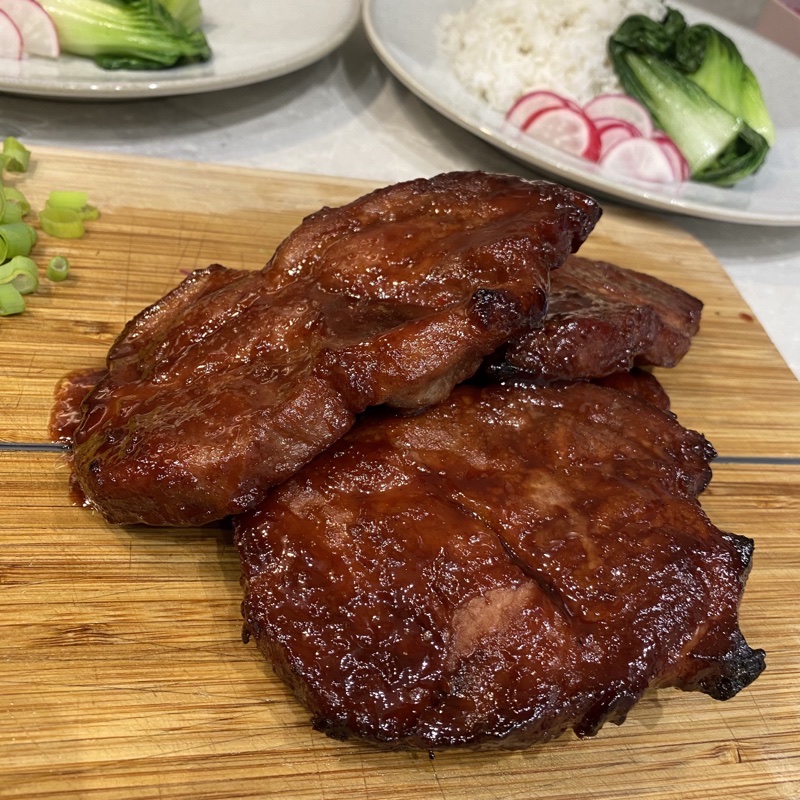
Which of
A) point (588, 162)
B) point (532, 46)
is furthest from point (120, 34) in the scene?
point (588, 162)

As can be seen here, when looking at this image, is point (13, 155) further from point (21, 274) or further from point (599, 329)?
point (599, 329)

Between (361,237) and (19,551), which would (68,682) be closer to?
(19,551)

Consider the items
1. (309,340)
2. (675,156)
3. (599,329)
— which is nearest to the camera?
(309,340)

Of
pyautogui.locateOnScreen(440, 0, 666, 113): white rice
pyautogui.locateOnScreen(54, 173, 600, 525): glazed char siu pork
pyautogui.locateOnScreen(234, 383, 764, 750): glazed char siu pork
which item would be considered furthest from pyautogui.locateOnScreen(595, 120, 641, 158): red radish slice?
pyautogui.locateOnScreen(234, 383, 764, 750): glazed char siu pork

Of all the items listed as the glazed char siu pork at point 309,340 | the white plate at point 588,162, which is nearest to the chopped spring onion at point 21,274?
the glazed char siu pork at point 309,340

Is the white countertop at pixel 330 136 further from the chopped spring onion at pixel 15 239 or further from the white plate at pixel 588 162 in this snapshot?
the chopped spring onion at pixel 15 239

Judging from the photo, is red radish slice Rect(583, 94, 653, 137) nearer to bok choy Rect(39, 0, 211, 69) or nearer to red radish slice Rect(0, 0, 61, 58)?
bok choy Rect(39, 0, 211, 69)
